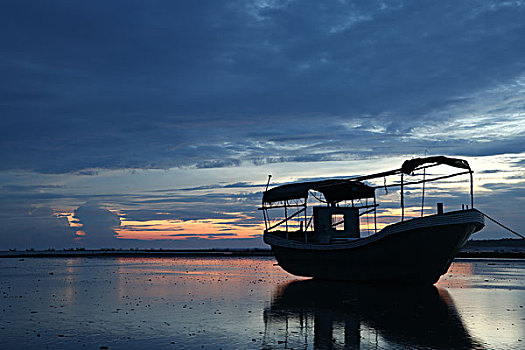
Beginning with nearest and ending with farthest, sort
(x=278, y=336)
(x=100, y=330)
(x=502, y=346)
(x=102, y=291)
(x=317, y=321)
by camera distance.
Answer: (x=502, y=346)
(x=278, y=336)
(x=100, y=330)
(x=317, y=321)
(x=102, y=291)

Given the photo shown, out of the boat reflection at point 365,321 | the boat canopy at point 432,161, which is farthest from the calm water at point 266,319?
the boat canopy at point 432,161

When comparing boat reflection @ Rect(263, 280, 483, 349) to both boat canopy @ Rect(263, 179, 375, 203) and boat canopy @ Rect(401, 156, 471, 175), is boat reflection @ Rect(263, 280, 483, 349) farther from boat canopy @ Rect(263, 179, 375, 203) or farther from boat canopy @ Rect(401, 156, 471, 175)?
boat canopy @ Rect(263, 179, 375, 203)

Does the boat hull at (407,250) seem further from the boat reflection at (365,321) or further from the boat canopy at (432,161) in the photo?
the boat canopy at (432,161)

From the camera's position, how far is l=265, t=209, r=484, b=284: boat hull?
27966mm

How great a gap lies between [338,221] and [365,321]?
918 inches

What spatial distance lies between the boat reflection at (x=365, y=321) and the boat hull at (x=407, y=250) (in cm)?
247

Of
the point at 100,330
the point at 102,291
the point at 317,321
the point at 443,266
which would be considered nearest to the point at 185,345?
the point at 100,330

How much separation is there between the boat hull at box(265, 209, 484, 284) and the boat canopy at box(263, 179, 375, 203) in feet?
18.3

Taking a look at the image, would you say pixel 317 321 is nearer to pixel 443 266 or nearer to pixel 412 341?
pixel 412 341

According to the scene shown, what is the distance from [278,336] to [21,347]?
7.08 m

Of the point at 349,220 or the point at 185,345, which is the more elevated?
the point at 349,220

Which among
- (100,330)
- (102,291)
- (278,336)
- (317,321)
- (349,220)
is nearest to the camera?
(278,336)

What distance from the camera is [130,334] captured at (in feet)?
49.9

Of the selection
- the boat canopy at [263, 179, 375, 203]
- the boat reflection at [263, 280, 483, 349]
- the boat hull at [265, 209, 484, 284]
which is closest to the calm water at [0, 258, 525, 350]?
the boat reflection at [263, 280, 483, 349]
